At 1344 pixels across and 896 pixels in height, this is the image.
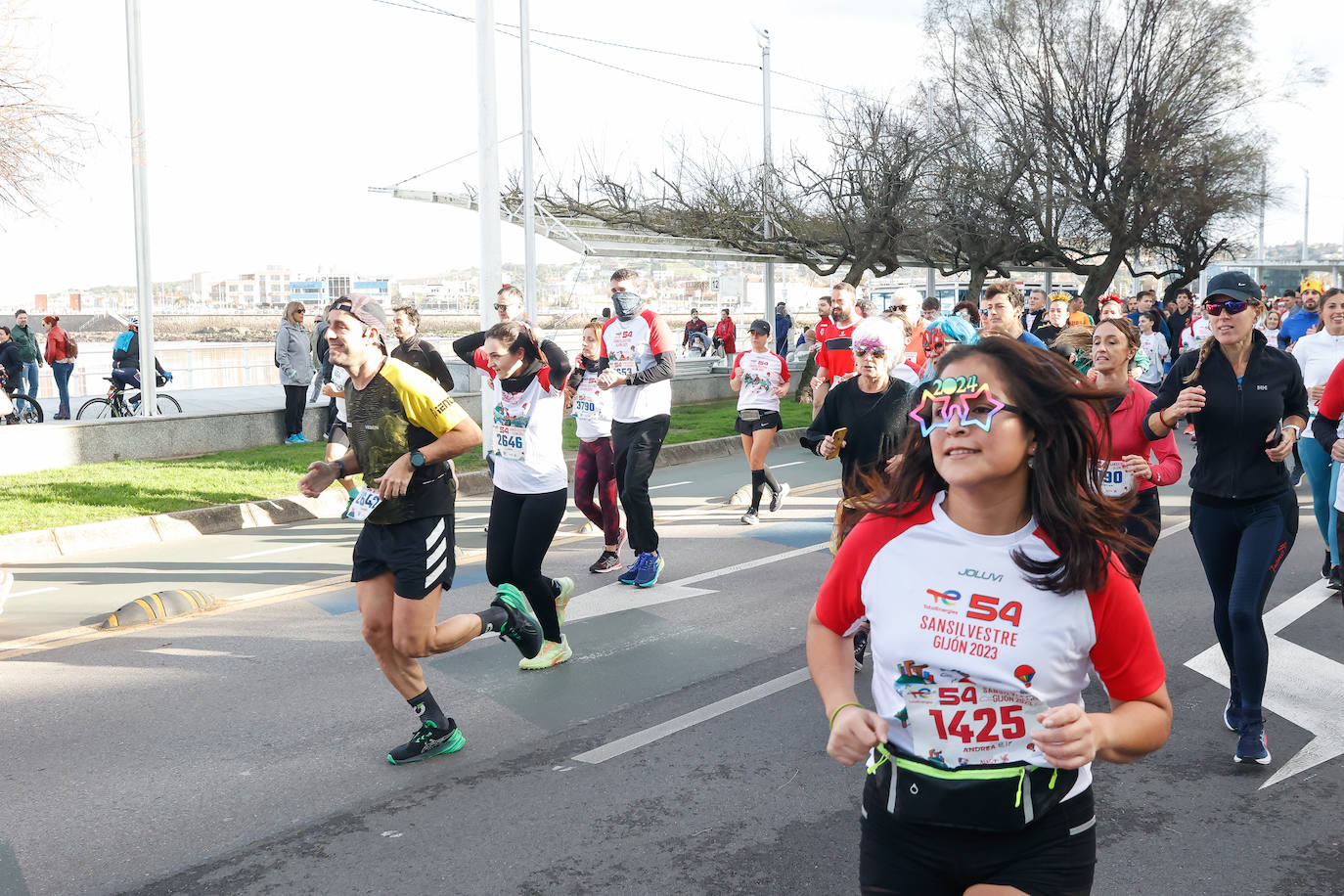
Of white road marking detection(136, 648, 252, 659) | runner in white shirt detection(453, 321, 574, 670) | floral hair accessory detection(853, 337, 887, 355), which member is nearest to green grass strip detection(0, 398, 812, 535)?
white road marking detection(136, 648, 252, 659)

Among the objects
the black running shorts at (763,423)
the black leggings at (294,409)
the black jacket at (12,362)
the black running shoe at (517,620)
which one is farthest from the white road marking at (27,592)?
the black jacket at (12,362)

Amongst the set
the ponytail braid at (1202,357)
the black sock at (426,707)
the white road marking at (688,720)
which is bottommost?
the white road marking at (688,720)

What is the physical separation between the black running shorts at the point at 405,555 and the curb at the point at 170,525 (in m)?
5.51

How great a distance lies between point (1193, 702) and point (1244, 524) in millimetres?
1205

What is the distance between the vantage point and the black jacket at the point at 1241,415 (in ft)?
16.9

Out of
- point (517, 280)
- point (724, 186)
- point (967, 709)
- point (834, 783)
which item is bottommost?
point (834, 783)

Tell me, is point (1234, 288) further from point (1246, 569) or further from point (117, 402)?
point (117, 402)

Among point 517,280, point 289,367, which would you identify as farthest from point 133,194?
point 517,280

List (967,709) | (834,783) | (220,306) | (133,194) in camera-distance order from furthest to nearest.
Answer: (220,306) → (133,194) → (834,783) → (967,709)

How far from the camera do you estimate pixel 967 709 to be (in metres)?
2.21

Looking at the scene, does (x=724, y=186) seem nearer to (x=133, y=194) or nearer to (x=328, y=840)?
(x=133, y=194)

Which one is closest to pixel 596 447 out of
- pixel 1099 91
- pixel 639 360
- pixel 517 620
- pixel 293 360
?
pixel 639 360

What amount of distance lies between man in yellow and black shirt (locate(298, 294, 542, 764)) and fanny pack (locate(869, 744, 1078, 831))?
3.11 m

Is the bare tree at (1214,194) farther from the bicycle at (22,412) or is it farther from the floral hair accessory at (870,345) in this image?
the floral hair accessory at (870,345)
